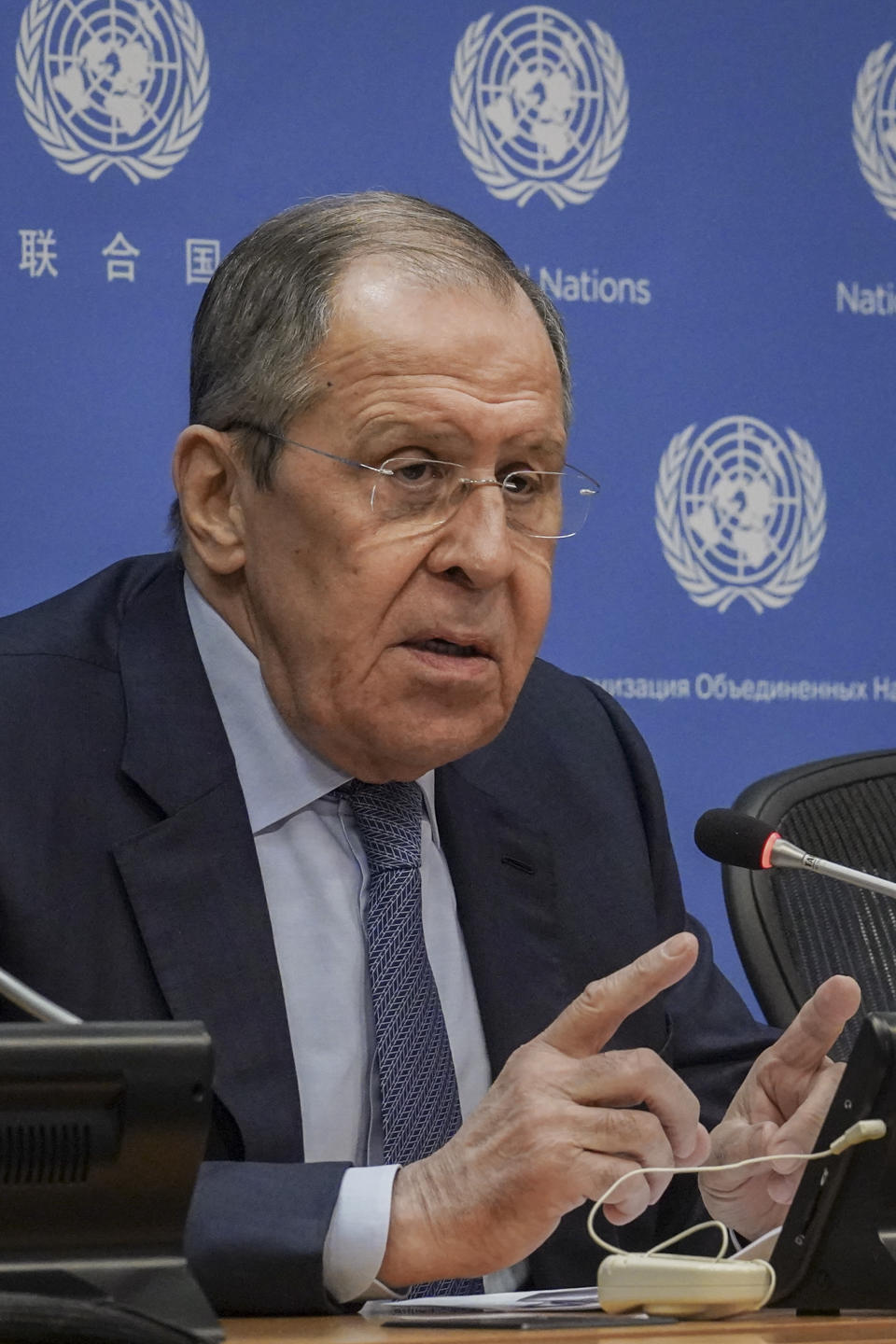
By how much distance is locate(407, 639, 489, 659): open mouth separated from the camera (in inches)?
78.5

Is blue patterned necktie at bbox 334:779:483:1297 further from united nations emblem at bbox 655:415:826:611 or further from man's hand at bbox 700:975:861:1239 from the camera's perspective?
united nations emblem at bbox 655:415:826:611

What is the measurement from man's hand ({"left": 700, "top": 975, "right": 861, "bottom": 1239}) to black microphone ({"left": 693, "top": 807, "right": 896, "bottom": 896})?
0.41 ft

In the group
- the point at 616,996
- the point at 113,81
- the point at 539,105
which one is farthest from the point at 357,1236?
the point at 539,105

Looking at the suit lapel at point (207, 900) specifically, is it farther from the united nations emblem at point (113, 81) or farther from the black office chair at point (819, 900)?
the united nations emblem at point (113, 81)

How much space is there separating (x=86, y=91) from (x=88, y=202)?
6.7 inches

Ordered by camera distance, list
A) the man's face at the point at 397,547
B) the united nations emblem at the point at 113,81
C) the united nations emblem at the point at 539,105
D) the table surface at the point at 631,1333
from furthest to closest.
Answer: the united nations emblem at the point at 539,105 → the united nations emblem at the point at 113,81 → the man's face at the point at 397,547 → the table surface at the point at 631,1333

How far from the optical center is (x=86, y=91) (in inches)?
110

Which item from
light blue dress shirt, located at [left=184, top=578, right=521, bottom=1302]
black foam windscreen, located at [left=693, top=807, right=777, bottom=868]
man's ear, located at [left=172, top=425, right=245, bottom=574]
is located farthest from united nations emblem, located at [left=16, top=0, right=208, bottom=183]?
black foam windscreen, located at [left=693, top=807, right=777, bottom=868]

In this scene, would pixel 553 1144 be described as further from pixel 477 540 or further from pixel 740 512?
pixel 740 512

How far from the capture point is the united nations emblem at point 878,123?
3.28 m

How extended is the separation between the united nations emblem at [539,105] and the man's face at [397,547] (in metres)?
1.11

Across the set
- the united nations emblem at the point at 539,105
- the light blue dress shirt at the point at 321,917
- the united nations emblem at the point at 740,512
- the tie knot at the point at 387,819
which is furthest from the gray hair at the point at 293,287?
the united nations emblem at the point at 740,512

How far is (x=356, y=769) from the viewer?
6.73ft

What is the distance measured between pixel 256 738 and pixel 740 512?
147cm
